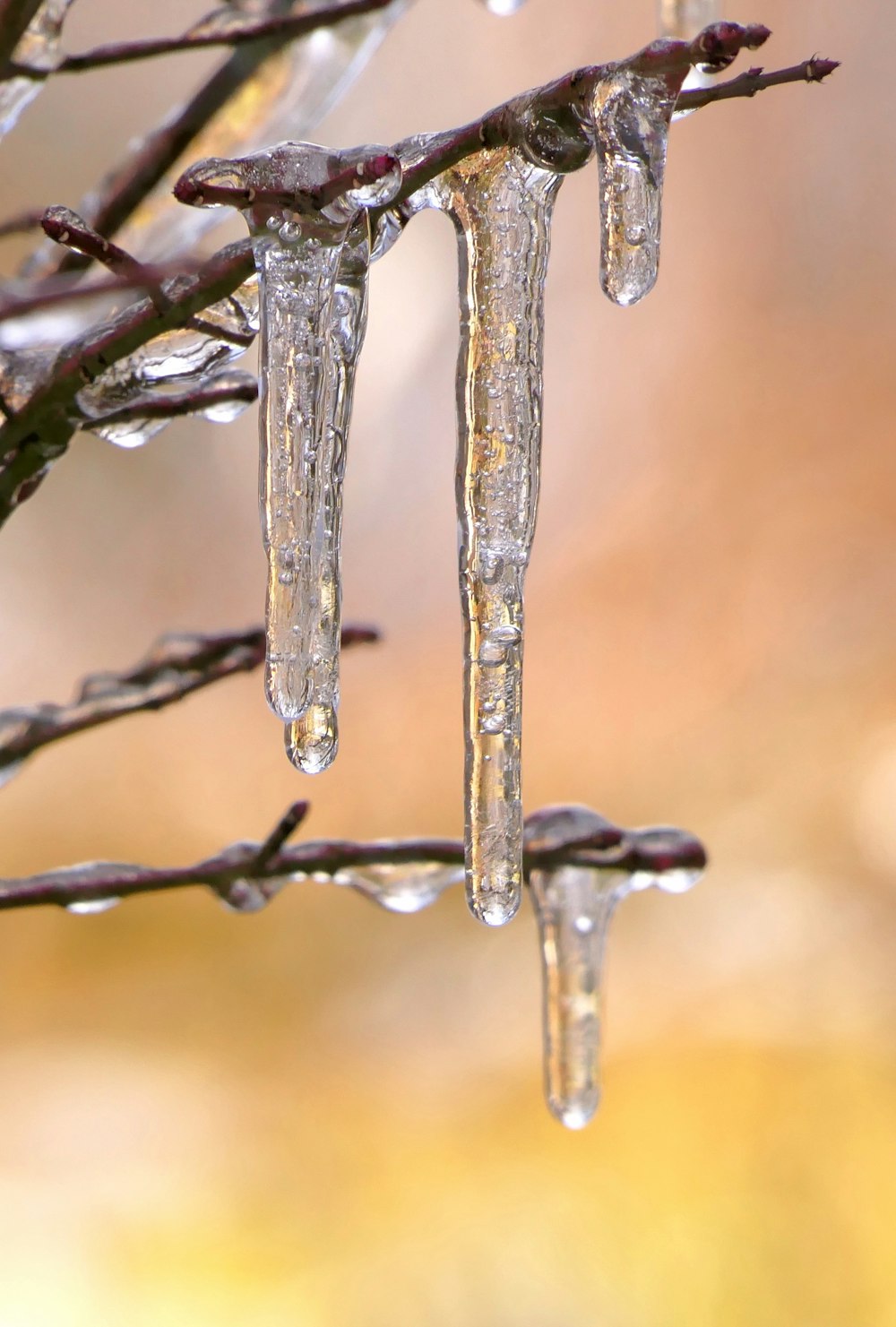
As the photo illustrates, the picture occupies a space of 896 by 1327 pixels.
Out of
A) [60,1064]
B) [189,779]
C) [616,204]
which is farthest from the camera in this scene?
[189,779]

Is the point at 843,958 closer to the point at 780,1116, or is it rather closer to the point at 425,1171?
the point at 780,1116

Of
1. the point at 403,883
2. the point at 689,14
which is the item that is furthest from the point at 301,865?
the point at 689,14

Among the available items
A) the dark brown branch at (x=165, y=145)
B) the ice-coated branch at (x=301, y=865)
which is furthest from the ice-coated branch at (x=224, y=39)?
the ice-coated branch at (x=301, y=865)

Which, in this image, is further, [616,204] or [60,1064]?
[60,1064]

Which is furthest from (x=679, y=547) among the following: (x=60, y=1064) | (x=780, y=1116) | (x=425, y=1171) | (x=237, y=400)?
(x=237, y=400)

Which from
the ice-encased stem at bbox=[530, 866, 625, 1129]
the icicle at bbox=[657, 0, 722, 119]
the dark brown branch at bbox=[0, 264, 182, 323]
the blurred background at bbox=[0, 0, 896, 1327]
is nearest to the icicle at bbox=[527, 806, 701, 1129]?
the ice-encased stem at bbox=[530, 866, 625, 1129]

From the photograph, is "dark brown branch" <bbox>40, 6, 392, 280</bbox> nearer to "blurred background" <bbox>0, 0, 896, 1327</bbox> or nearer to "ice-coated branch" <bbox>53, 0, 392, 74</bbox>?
"ice-coated branch" <bbox>53, 0, 392, 74</bbox>

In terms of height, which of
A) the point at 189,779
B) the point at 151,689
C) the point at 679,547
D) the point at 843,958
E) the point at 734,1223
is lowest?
the point at 734,1223
